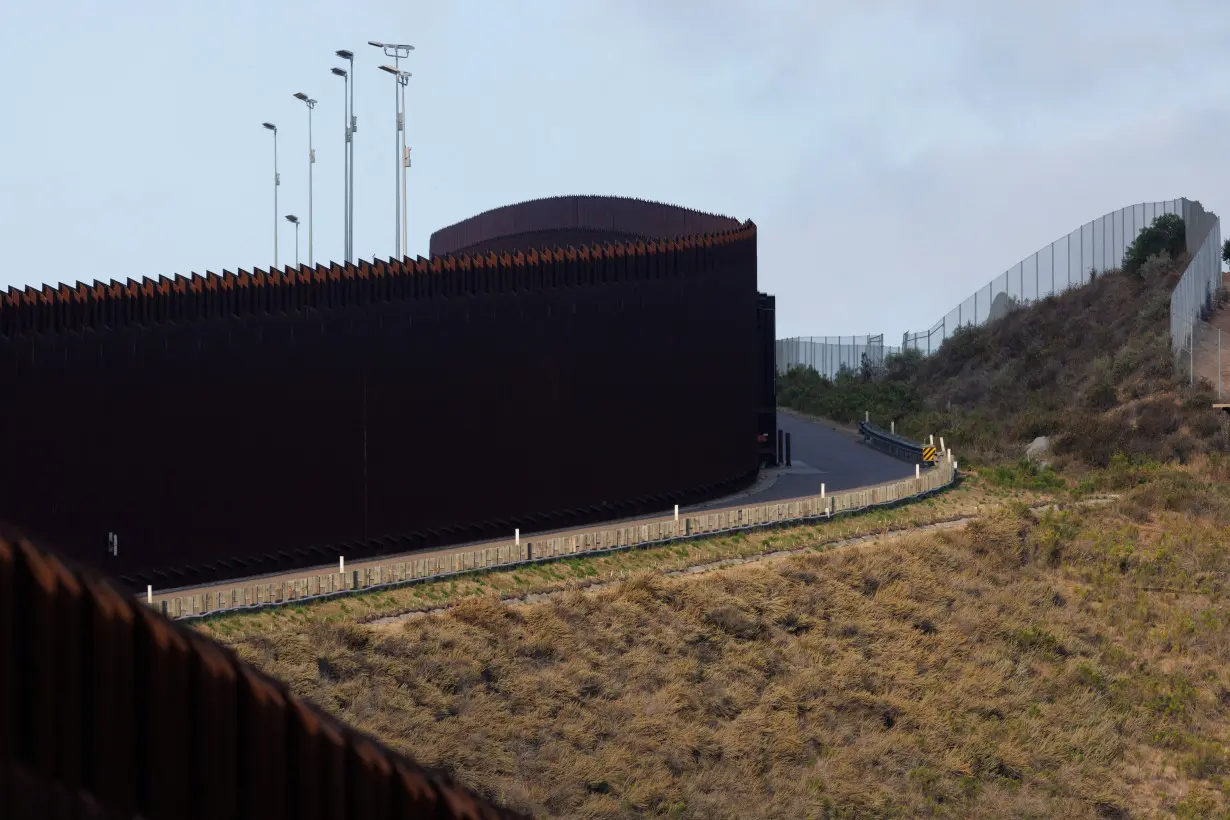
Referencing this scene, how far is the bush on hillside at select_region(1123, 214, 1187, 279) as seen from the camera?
65.4 metres

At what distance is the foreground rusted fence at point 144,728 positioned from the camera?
898cm

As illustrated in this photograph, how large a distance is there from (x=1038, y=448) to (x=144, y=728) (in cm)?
4186

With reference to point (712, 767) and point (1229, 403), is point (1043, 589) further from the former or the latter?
point (1229, 403)

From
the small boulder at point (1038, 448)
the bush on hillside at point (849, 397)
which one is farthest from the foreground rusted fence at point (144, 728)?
the bush on hillside at point (849, 397)

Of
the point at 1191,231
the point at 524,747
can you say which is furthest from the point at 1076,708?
the point at 1191,231

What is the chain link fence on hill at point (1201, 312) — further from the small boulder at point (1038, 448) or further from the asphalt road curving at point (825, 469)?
the asphalt road curving at point (825, 469)

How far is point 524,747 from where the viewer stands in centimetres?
2234

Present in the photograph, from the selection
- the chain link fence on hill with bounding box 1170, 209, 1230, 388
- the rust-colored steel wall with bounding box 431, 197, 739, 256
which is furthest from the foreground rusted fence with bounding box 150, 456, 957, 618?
the chain link fence on hill with bounding box 1170, 209, 1230, 388

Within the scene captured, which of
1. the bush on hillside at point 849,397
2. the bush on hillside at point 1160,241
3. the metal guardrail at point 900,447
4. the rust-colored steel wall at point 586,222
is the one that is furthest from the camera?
the bush on hillside at point 1160,241

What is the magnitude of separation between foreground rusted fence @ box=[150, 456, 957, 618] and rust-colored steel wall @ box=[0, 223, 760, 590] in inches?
69.8

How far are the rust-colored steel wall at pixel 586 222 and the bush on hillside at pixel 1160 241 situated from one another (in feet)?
87.4

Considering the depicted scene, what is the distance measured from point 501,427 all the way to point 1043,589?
13.2 metres

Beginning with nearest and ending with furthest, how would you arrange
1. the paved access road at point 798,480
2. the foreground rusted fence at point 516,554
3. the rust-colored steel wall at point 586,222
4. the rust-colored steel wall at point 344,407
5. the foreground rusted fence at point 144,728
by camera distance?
the foreground rusted fence at point 144,728 → the foreground rusted fence at point 516,554 → the rust-colored steel wall at point 344,407 → the paved access road at point 798,480 → the rust-colored steel wall at point 586,222

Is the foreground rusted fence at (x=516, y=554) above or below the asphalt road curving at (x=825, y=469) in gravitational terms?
below
